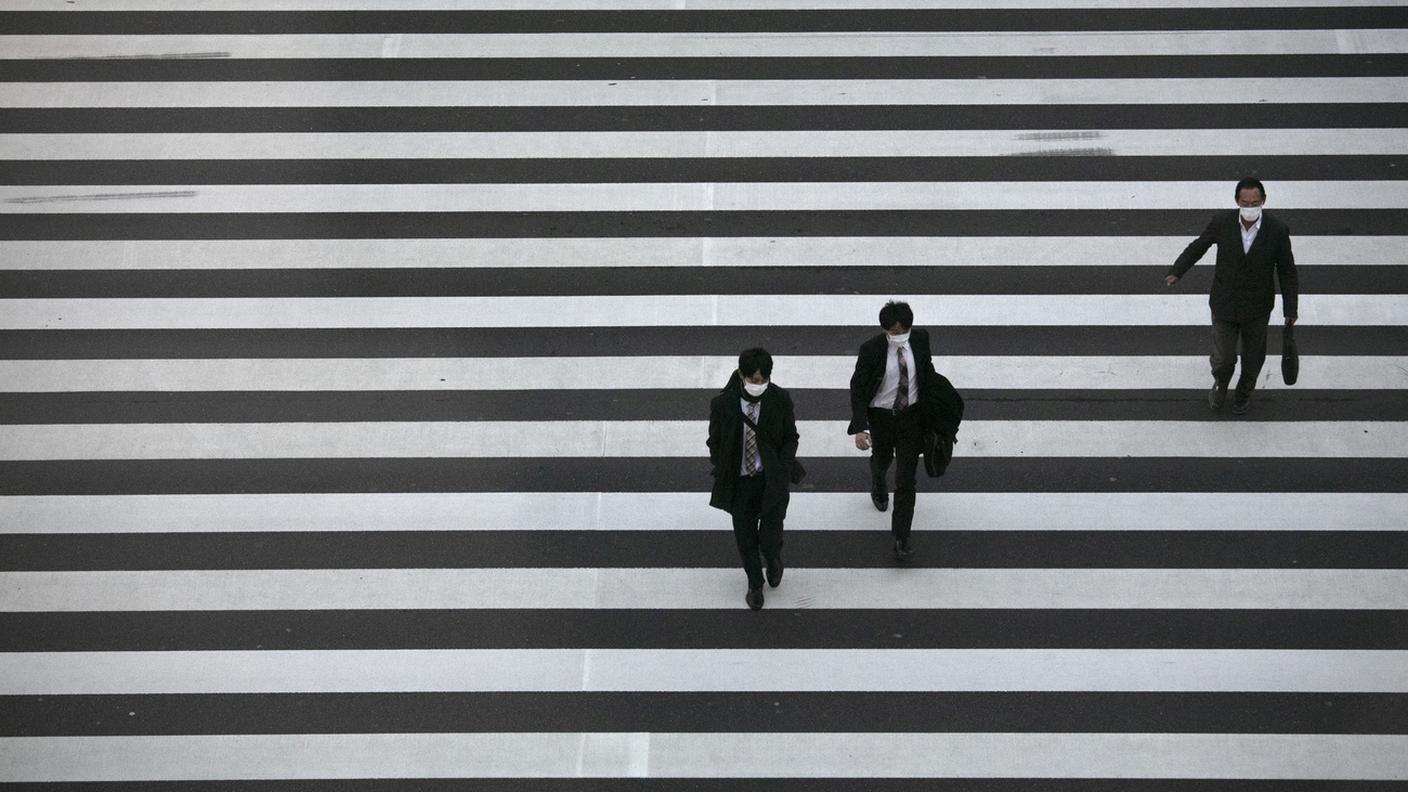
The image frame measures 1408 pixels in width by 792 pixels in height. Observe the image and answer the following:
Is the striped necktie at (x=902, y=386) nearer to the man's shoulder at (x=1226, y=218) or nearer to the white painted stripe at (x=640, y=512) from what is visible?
the white painted stripe at (x=640, y=512)

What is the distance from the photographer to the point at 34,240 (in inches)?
321

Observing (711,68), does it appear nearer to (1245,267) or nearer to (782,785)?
(1245,267)

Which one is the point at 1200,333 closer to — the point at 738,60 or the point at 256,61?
the point at 738,60

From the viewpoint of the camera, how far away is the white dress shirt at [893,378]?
5930 mm

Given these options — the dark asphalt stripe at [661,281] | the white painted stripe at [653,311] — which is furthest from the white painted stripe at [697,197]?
the white painted stripe at [653,311]

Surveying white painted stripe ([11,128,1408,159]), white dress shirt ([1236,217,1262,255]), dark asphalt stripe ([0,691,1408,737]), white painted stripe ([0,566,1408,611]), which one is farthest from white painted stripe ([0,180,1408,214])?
dark asphalt stripe ([0,691,1408,737])

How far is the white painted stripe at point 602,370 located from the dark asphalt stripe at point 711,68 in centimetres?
239

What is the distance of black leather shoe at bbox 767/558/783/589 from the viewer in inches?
248

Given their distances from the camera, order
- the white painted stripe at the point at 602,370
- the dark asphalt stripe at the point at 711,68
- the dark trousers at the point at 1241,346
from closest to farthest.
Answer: the dark trousers at the point at 1241,346 < the white painted stripe at the point at 602,370 < the dark asphalt stripe at the point at 711,68

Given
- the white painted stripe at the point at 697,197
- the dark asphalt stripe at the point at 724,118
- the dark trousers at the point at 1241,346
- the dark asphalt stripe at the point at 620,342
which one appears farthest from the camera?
the dark asphalt stripe at the point at 724,118

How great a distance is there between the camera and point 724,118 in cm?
867

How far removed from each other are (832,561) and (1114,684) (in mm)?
1456

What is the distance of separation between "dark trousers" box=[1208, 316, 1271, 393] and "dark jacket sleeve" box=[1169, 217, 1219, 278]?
35cm

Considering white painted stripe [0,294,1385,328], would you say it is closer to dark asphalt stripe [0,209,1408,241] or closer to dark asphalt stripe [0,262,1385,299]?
dark asphalt stripe [0,262,1385,299]
